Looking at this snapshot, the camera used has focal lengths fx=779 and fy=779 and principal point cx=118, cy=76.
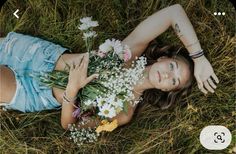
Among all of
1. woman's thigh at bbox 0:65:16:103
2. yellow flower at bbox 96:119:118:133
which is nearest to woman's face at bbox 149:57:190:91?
yellow flower at bbox 96:119:118:133

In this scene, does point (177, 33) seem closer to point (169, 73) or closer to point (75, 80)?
point (169, 73)

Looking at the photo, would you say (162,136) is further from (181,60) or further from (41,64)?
(41,64)

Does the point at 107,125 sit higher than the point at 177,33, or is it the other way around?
the point at 177,33

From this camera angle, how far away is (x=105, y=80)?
1.57m

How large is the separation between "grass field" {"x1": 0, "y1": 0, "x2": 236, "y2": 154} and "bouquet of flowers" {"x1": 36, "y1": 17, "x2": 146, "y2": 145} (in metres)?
0.02

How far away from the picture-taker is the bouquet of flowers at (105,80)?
1562 millimetres

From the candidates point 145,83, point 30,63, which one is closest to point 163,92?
point 145,83

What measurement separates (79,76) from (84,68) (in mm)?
19

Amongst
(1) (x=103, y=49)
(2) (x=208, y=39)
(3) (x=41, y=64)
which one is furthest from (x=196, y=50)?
(3) (x=41, y=64)

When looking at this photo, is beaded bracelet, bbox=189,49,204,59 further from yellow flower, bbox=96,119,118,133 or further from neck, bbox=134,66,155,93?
yellow flower, bbox=96,119,118,133

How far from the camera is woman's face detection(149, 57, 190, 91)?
155cm

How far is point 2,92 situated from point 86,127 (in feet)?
0.62

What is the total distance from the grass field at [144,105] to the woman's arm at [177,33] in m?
0.01

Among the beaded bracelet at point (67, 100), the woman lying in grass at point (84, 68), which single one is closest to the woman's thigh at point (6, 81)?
the woman lying in grass at point (84, 68)
